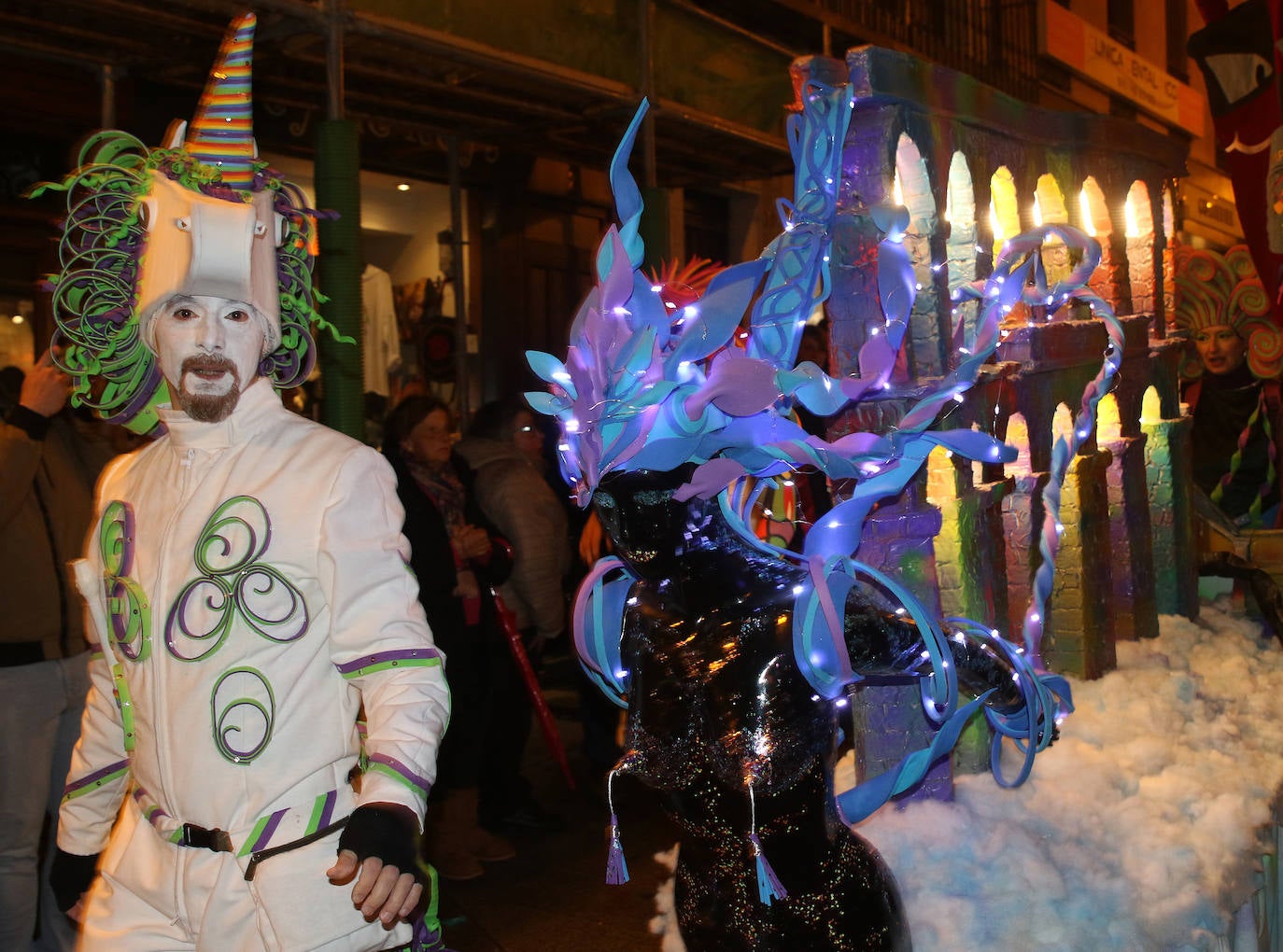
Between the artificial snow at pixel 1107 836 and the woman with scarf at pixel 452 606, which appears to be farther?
the woman with scarf at pixel 452 606

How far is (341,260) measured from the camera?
5316 millimetres

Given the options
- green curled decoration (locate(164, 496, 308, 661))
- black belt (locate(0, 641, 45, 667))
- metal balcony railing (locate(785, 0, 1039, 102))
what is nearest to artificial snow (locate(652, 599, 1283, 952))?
green curled decoration (locate(164, 496, 308, 661))

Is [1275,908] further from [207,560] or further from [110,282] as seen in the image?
[110,282]

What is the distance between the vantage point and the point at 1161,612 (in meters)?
4.92

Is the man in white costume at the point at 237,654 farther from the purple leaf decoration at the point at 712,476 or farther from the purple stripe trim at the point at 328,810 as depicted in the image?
the purple leaf decoration at the point at 712,476

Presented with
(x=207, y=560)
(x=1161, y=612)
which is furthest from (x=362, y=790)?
(x=1161, y=612)

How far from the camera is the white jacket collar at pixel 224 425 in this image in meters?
2.13

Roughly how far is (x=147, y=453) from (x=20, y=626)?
159cm

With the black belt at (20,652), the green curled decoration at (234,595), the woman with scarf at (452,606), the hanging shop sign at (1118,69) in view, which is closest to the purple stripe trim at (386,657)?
the green curled decoration at (234,595)

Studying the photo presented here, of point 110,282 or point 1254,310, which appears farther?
point 1254,310

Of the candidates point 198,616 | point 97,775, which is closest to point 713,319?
point 198,616

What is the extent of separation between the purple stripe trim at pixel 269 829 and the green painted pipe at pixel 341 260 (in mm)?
3513

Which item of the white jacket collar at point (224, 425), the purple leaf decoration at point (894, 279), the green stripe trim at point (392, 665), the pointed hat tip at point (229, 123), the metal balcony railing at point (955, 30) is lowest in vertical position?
the green stripe trim at point (392, 665)

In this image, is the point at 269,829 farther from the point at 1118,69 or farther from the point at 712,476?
the point at 1118,69
